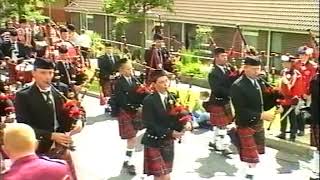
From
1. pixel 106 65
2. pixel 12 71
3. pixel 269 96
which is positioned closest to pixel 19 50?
pixel 12 71

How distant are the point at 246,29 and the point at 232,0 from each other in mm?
1992

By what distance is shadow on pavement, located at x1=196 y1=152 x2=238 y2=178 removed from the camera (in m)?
7.44


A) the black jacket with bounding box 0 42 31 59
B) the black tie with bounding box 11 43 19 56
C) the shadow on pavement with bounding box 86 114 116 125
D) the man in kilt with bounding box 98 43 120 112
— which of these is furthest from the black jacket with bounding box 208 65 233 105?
the black tie with bounding box 11 43 19 56

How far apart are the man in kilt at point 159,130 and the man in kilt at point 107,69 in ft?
13.7

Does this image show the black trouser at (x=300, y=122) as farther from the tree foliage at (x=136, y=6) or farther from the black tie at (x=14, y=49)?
the tree foliage at (x=136, y=6)

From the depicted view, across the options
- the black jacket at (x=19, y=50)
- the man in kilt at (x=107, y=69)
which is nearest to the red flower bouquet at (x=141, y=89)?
the man in kilt at (x=107, y=69)

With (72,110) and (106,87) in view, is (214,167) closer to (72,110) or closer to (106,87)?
(72,110)

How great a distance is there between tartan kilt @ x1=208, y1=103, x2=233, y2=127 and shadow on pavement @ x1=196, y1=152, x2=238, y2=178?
1.56ft

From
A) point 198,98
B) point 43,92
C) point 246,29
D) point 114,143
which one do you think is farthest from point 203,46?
point 43,92

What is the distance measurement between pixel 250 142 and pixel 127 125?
5.96 feet

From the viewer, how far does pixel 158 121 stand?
5988mm

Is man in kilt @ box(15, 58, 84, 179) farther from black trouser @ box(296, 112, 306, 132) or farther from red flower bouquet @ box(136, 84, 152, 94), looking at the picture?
black trouser @ box(296, 112, 306, 132)

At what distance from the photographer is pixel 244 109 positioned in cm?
643

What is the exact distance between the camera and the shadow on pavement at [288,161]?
7582 mm
